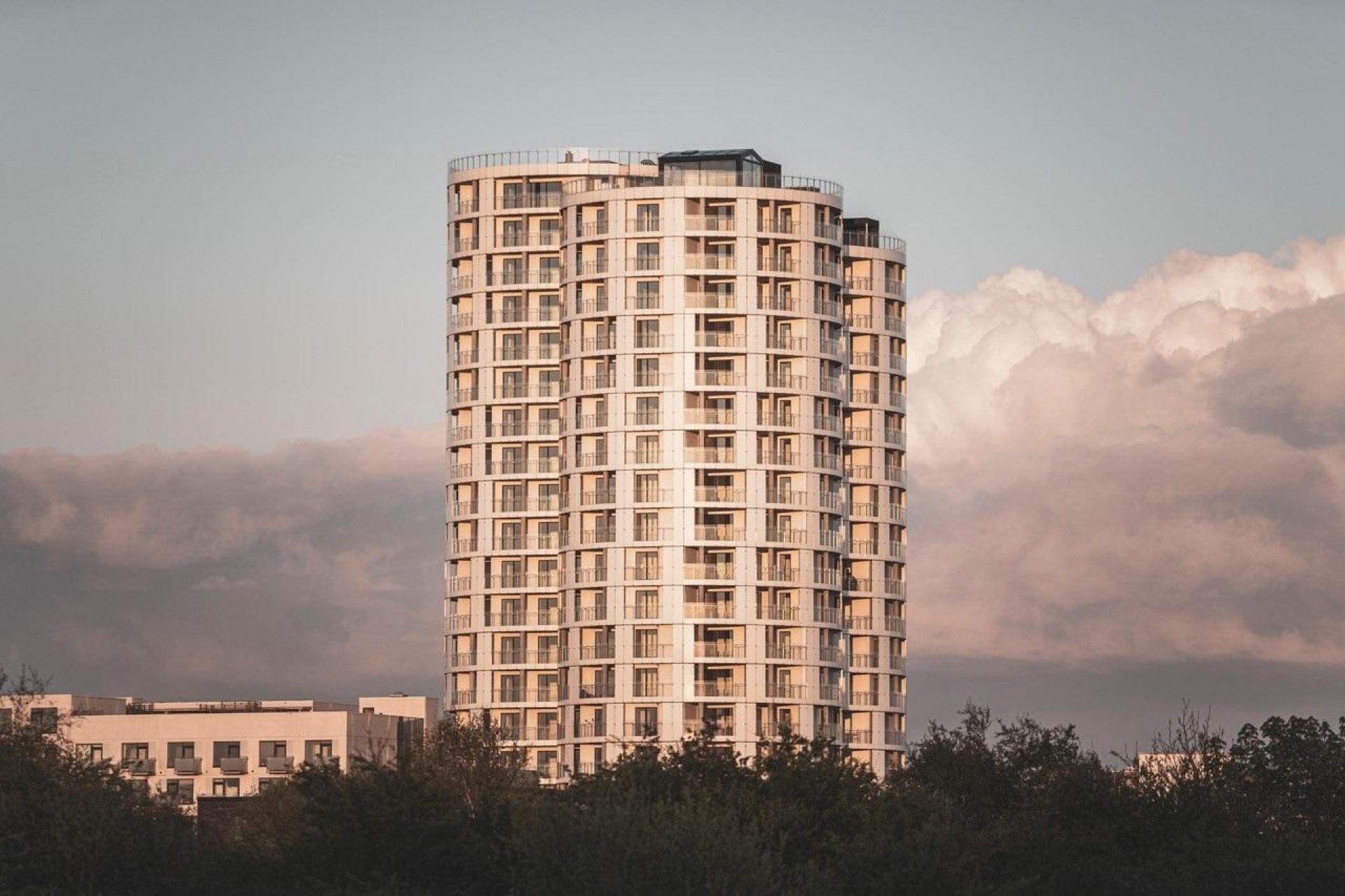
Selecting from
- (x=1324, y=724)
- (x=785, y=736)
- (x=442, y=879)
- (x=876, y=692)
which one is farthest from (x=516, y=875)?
(x=876, y=692)

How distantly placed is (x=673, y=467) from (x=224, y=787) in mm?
47033

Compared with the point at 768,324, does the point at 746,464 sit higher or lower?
lower

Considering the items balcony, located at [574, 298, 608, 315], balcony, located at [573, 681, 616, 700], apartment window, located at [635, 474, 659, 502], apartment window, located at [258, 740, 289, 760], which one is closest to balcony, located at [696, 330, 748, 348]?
balcony, located at [574, 298, 608, 315]

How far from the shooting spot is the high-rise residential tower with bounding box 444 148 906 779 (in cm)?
14088

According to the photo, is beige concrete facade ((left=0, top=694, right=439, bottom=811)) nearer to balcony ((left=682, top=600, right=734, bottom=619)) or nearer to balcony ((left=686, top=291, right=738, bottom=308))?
balcony ((left=682, top=600, right=734, bottom=619))

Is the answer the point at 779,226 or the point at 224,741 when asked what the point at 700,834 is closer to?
the point at 779,226

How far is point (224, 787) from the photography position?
537 feet

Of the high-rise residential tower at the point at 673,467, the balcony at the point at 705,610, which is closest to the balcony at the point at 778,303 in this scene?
the high-rise residential tower at the point at 673,467

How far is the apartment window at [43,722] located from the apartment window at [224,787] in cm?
6385

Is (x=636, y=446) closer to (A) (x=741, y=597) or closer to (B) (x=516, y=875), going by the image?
(A) (x=741, y=597)

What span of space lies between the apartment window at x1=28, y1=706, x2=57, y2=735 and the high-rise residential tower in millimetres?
46208

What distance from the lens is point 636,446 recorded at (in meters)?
143

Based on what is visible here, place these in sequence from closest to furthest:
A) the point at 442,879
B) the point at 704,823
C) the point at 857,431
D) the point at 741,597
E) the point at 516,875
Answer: the point at 704,823, the point at 516,875, the point at 442,879, the point at 741,597, the point at 857,431

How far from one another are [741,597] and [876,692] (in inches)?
579
